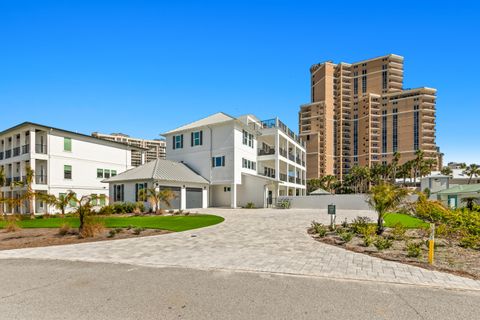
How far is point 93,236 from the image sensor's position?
12.4m

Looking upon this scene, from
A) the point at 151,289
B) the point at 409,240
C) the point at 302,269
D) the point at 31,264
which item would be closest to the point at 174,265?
the point at 151,289

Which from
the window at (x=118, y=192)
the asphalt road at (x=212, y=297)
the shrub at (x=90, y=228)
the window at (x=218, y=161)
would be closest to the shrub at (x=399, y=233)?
the asphalt road at (x=212, y=297)

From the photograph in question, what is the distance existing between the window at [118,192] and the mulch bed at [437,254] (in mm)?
24402

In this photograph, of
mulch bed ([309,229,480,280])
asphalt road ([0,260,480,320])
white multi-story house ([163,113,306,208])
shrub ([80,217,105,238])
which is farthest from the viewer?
white multi-story house ([163,113,306,208])

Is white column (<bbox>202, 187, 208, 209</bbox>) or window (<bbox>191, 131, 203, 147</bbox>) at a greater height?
window (<bbox>191, 131, 203, 147</bbox>)

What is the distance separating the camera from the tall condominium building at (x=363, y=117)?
11412cm

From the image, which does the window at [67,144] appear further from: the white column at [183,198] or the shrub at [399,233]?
the shrub at [399,233]

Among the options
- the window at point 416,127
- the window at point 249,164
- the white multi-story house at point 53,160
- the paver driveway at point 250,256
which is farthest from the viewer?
the window at point 416,127

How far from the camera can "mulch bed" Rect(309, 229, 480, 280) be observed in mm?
7043

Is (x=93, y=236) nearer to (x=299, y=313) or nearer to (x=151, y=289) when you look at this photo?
(x=151, y=289)

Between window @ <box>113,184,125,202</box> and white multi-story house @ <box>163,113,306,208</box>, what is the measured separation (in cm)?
861

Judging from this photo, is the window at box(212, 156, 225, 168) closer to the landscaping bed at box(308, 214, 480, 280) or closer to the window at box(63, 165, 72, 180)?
the window at box(63, 165, 72, 180)

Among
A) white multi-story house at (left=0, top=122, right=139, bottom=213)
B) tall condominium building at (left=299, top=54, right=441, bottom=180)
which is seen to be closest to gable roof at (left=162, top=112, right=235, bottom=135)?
white multi-story house at (left=0, top=122, right=139, bottom=213)

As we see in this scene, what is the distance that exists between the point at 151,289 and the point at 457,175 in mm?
88587
